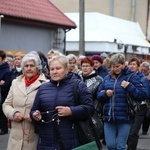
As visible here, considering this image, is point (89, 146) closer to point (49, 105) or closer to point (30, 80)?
point (49, 105)

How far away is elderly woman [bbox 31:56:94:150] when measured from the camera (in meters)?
4.32

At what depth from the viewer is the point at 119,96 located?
19.9 feet

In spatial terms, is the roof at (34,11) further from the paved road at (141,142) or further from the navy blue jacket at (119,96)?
the navy blue jacket at (119,96)

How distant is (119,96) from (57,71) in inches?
72.6

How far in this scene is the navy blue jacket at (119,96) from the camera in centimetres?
600

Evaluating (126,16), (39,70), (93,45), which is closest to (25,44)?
(93,45)

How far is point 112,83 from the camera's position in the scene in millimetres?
6156

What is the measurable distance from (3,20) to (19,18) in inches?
28.9

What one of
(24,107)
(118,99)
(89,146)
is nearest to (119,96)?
(118,99)

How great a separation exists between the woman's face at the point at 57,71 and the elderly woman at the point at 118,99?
169 cm

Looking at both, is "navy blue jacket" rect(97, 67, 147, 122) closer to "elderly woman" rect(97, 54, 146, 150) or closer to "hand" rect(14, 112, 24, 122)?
"elderly woman" rect(97, 54, 146, 150)

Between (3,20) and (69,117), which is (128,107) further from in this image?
(3,20)

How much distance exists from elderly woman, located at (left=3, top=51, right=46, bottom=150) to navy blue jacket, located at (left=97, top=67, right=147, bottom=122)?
1.54 meters

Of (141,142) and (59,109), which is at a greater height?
(59,109)
